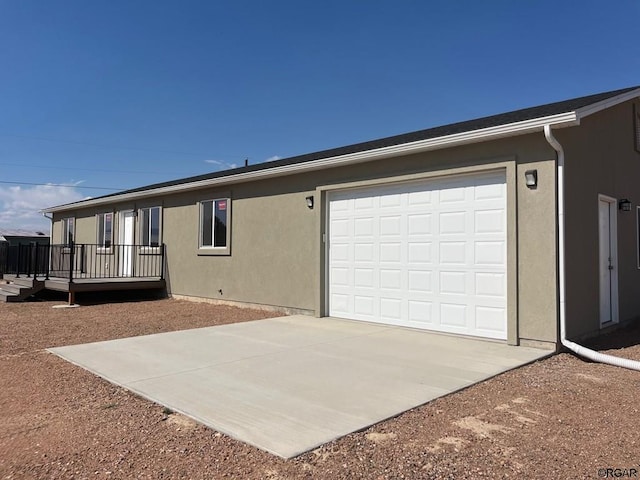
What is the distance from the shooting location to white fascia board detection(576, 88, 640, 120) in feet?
21.0

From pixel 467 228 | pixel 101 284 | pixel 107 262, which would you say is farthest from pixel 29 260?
pixel 467 228

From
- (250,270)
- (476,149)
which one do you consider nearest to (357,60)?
(250,270)

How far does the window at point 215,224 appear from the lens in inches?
489

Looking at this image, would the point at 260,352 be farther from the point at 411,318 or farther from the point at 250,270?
the point at 250,270

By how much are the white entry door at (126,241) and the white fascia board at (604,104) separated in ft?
43.6

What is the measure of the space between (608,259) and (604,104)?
8.66ft

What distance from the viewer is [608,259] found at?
8109mm

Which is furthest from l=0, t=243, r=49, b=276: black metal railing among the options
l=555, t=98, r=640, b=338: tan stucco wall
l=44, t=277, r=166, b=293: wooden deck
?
l=555, t=98, r=640, b=338: tan stucco wall

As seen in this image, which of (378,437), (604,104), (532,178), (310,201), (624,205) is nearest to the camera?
(378,437)

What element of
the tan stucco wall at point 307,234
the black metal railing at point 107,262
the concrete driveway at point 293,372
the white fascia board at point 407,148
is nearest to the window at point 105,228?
the black metal railing at point 107,262

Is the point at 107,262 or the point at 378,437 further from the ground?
the point at 107,262

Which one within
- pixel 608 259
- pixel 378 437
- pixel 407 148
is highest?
pixel 407 148

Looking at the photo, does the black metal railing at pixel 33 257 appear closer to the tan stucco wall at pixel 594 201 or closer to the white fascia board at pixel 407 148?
the white fascia board at pixel 407 148

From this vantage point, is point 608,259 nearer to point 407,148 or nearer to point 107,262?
point 407,148
